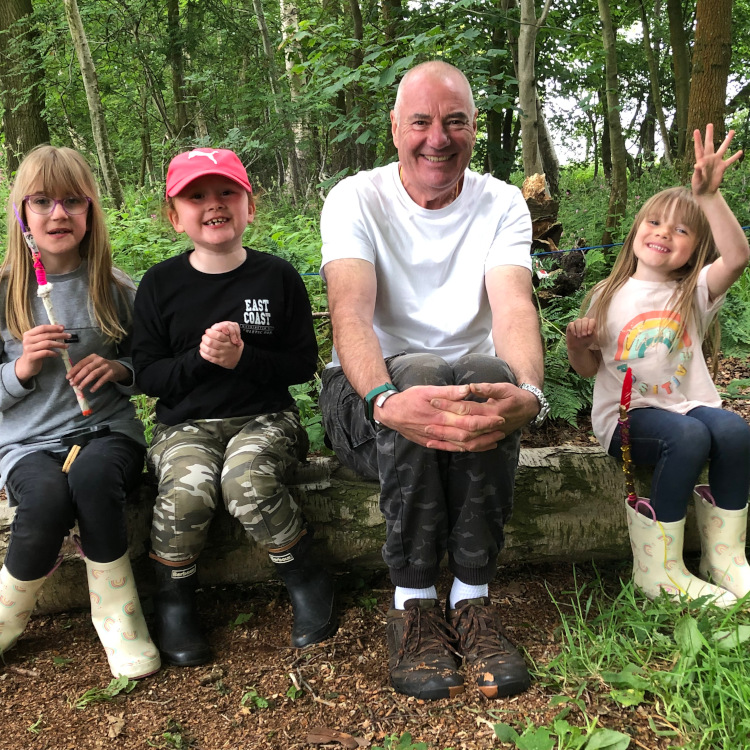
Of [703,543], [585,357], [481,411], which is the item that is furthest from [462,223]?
[703,543]

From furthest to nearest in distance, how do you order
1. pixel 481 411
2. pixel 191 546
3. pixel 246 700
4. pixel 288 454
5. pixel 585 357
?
pixel 585 357 → pixel 288 454 → pixel 191 546 → pixel 246 700 → pixel 481 411

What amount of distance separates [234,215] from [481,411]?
1.15 meters

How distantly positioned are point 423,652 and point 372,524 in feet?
1.79

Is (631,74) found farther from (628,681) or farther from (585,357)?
(628,681)

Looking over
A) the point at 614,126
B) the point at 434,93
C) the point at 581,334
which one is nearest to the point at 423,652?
the point at 581,334

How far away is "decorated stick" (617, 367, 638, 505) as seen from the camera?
2144 millimetres

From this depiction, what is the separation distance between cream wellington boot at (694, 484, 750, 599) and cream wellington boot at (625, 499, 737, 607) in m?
0.07

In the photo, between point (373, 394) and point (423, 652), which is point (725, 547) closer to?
point (423, 652)

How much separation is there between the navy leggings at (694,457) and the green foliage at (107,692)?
1.77 metres

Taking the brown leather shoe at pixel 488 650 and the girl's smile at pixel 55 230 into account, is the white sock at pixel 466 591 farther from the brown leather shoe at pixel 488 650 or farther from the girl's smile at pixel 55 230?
the girl's smile at pixel 55 230

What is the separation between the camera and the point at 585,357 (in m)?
2.35

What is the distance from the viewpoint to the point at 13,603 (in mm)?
1931

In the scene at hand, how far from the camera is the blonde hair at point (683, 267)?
2238mm

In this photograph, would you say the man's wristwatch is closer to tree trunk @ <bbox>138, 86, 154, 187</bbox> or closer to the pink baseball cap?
the pink baseball cap
